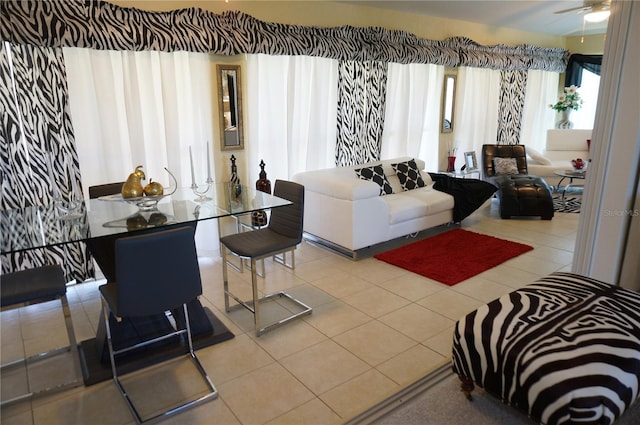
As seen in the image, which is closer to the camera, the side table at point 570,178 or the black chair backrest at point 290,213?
the black chair backrest at point 290,213

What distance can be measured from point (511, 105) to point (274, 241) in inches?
232

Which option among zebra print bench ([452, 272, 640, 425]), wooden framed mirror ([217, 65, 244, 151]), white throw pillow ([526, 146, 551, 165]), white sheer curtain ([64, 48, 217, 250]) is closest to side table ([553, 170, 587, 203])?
white throw pillow ([526, 146, 551, 165])

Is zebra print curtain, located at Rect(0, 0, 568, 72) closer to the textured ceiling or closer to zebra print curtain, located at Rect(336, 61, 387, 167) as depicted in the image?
zebra print curtain, located at Rect(336, 61, 387, 167)

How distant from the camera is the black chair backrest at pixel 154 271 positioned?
2.06 m

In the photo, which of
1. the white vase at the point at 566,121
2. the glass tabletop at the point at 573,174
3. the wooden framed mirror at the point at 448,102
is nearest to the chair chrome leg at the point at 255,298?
the wooden framed mirror at the point at 448,102

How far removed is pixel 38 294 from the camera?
7.57ft

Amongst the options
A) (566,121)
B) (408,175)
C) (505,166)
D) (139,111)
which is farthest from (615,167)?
(566,121)

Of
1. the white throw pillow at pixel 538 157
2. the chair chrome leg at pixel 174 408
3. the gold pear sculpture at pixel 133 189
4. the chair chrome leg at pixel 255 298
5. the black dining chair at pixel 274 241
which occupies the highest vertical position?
the gold pear sculpture at pixel 133 189

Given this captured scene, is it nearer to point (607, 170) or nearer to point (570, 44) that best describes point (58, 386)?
point (607, 170)

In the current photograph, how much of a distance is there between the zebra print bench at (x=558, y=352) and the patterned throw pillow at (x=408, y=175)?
277 cm

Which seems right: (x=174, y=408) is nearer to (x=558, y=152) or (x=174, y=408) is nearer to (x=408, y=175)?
(x=408, y=175)

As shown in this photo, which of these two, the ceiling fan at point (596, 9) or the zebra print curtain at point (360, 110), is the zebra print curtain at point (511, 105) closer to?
the ceiling fan at point (596, 9)

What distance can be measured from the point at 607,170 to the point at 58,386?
358 cm

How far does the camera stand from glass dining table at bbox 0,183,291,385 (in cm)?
235
